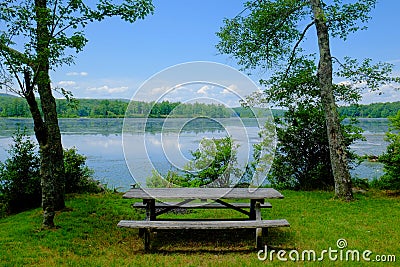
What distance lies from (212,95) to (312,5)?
4.51 metres

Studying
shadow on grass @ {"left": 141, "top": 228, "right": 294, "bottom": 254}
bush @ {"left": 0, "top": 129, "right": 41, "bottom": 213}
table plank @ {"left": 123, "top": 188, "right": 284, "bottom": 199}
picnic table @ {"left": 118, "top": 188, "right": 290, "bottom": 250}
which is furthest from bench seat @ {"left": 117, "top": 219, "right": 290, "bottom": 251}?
bush @ {"left": 0, "top": 129, "right": 41, "bottom": 213}

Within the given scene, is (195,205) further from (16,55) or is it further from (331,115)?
(331,115)

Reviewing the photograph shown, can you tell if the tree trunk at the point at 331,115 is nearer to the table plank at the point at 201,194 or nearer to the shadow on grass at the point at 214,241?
the shadow on grass at the point at 214,241

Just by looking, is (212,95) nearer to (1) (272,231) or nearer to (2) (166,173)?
(1) (272,231)

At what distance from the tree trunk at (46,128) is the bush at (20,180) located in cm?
121

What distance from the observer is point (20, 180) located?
834 centimetres

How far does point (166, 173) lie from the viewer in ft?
30.7

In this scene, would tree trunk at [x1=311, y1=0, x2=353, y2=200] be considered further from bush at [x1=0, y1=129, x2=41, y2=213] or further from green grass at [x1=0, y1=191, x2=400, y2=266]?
bush at [x1=0, y1=129, x2=41, y2=213]

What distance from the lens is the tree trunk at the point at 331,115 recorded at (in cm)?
869

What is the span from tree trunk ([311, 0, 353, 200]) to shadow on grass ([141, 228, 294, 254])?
314cm

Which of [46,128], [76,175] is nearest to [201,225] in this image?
[46,128]

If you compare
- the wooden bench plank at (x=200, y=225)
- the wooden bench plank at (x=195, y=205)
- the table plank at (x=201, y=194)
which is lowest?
the wooden bench plank at (x=195, y=205)

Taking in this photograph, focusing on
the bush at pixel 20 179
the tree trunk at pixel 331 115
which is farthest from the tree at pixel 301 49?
the bush at pixel 20 179

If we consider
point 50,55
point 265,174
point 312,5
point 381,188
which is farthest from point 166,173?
point 381,188
